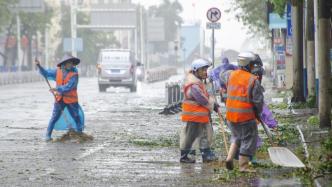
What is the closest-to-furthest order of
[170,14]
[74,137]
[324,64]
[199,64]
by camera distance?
[199,64] → [74,137] → [324,64] → [170,14]

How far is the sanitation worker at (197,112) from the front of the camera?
1552 centimetres

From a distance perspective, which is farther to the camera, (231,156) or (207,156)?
(207,156)

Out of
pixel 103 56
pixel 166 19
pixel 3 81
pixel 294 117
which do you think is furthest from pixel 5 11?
pixel 166 19

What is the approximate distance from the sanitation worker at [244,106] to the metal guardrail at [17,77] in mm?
64737

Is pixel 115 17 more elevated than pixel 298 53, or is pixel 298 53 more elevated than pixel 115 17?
pixel 115 17

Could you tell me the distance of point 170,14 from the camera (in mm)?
195250

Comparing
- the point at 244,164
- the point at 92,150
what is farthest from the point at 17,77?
the point at 244,164

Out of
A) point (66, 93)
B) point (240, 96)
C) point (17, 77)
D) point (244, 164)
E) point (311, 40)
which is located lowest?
point (17, 77)

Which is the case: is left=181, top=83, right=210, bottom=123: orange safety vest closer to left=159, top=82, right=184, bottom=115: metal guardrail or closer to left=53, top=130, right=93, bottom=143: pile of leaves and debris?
left=53, top=130, right=93, bottom=143: pile of leaves and debris

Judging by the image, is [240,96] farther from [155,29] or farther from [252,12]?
[155,29]

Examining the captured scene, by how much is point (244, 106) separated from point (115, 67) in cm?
3965

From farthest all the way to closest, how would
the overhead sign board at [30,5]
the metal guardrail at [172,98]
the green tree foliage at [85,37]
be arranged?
1. the green tree foliage at [85,37]
2. the overhead sign board at [30,5]
3. the metal guardrail at [172,98]

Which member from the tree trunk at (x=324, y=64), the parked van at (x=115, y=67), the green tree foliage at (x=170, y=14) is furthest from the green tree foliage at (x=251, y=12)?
the green tree foliage at (x=170, y=14)

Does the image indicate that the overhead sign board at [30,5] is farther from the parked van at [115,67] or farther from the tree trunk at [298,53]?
the tree trunk at [298,53]
